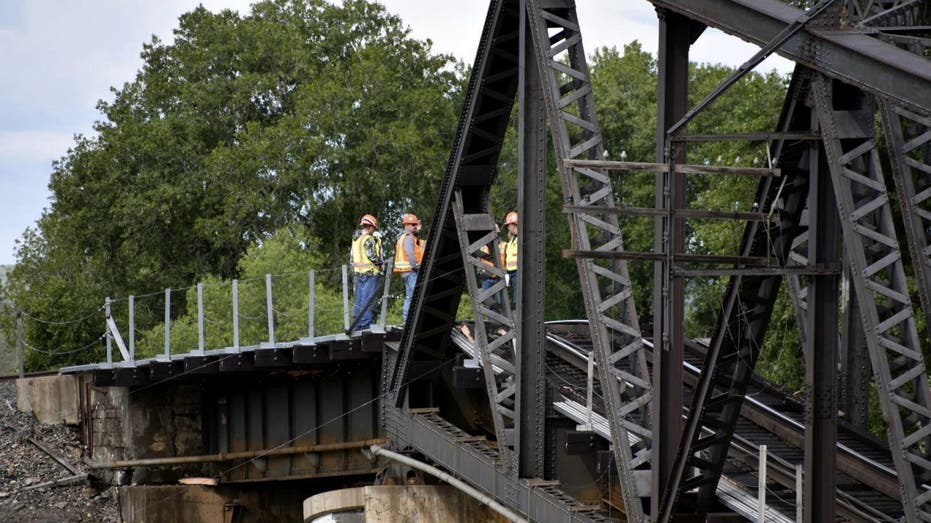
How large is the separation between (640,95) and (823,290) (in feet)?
174

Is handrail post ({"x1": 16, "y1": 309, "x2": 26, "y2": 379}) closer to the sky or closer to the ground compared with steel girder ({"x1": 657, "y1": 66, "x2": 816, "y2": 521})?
closer to the ground

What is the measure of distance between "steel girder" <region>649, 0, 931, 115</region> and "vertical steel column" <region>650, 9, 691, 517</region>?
26.2 inches

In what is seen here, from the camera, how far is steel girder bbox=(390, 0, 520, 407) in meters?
21.0

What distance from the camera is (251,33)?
222 feet

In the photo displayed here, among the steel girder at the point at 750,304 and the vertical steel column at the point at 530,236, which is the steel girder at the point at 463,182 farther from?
the steel girder at the point at 750,304

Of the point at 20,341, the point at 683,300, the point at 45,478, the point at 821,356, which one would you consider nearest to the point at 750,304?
the point at 683,300

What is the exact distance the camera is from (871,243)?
45.3 ft

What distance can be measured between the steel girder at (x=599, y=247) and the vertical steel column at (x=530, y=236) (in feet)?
1.60

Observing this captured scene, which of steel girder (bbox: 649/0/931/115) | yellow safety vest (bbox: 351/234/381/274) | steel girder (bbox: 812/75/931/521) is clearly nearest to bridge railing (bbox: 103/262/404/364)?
yellow safety vest (bbox: 351/234/381/274)

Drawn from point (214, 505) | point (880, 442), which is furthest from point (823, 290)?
point (214, 505)

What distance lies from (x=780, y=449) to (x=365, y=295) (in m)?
9.51

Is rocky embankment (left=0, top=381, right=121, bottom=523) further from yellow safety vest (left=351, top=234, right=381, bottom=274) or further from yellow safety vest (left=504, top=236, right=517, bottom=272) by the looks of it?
yellow safety vest (left=504, top=236, right=517, bottom=272)

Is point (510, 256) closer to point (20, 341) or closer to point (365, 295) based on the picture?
point (365, 295)

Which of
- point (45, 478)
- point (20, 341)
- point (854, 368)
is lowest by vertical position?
point (45, 478)
